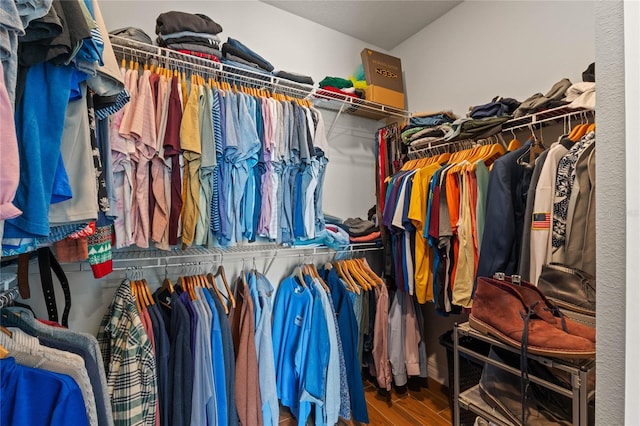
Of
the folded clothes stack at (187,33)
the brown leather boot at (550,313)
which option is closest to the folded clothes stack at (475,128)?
the brown leather boot at (550,313)

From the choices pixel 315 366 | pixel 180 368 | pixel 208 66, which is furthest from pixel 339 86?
pixel 180 368

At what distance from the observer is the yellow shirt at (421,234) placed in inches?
72.2

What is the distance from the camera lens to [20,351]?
731 millimetres

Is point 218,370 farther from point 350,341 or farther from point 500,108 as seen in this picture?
point 500,108

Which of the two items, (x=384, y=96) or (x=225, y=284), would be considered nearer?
(x=225, y=284)

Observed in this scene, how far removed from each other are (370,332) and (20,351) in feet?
5.88

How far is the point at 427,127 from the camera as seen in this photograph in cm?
210

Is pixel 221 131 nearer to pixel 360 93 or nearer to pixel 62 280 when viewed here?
pixel 62 280

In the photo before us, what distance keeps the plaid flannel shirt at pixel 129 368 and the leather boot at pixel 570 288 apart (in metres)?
1.46

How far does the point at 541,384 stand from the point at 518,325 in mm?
171

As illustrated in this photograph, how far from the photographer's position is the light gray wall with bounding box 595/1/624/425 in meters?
0.42

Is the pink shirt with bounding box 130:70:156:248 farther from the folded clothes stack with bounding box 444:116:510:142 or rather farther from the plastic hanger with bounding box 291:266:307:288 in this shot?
the folded clothes stack with bounding box 444:116:510:142

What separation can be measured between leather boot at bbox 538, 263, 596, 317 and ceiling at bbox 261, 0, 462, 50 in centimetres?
208

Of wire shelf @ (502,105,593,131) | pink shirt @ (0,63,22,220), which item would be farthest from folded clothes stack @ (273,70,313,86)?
pink shirt @ (0,63,22,220)
